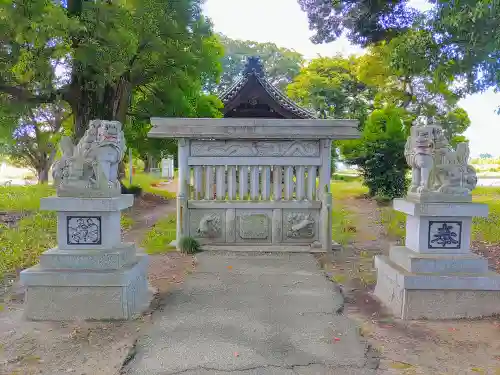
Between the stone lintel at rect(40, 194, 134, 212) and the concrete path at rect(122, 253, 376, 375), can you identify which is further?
the stone lintel at rect(40, 194, 134, 212)

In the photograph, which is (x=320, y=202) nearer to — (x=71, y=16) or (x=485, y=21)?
(x=485, y=21)

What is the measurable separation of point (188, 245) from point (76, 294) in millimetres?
3792

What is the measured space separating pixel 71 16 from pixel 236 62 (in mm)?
34814

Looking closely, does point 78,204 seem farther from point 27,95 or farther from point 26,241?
point 27,95

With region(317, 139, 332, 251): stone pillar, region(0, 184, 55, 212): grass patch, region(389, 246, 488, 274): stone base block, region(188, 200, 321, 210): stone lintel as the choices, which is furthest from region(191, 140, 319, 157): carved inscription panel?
region(0, 184, 55, 212): grass patch

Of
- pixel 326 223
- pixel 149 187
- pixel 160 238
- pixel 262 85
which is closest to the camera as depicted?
pixel 326 223

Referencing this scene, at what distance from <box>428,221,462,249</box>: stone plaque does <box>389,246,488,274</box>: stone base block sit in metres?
0.12

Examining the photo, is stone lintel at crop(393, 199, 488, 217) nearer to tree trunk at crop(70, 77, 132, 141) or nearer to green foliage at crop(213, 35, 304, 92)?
tree trunk at crop(70, 77, 132, 141)

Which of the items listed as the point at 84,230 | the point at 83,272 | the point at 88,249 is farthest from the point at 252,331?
the point at 84,230

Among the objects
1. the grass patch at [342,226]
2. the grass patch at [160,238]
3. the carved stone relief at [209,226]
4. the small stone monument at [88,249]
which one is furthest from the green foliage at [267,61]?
the small stone monument at [88,249]

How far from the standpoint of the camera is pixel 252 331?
172 inches

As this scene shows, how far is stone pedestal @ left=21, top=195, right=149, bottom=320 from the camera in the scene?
4.61 meters

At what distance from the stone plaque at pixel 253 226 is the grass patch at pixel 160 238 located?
5.07 ft

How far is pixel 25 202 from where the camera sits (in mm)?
13180
